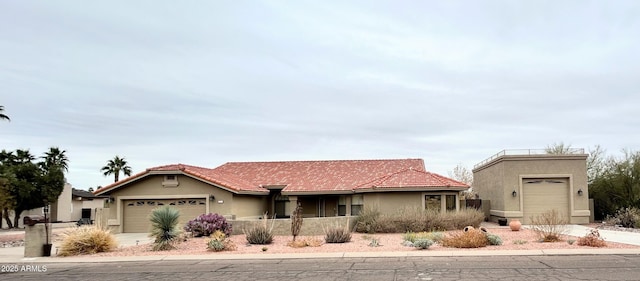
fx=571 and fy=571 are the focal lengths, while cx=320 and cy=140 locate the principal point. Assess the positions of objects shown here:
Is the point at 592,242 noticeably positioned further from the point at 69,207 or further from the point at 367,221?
the point at 69,207

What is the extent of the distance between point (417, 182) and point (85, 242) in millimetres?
16477

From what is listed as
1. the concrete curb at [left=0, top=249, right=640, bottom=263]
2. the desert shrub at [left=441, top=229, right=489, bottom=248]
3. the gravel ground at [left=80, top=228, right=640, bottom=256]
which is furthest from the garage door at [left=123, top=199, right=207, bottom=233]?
the desert shrub at [left=441, top=229, right=489, bottom=248]

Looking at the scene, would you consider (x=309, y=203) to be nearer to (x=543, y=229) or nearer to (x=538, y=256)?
(x=543, y=229)

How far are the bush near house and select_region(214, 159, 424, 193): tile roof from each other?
22.0ft

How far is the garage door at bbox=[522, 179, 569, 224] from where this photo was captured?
3108 cm

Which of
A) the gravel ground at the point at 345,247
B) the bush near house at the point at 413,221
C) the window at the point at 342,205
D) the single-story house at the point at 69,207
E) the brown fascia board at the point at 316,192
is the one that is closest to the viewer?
the gravel ground at the point at 345,247

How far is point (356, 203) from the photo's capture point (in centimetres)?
3309

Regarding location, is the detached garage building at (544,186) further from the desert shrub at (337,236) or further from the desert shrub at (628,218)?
the desert shrub at (337,236)

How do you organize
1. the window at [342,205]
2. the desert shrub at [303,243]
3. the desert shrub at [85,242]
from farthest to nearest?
the window at [342,205] < the desert shrub at [303,243] < the desert shrub at [85,242]

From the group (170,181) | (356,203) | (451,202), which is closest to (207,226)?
(170,181)

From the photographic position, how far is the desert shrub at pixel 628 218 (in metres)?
27.4

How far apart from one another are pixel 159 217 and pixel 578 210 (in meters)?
22.0

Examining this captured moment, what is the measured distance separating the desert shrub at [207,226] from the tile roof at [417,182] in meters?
8.29

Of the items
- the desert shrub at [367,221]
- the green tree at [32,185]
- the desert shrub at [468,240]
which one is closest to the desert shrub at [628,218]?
the desert shrub at [468,240]
